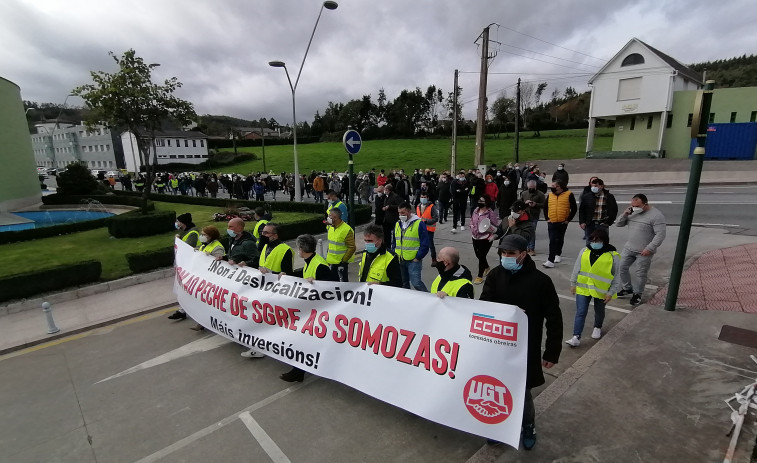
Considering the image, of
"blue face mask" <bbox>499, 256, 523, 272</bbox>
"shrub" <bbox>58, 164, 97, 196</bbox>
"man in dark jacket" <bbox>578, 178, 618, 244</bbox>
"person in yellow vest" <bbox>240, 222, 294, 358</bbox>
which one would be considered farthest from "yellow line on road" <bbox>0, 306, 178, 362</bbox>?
"shrub" <bbox>58, 164, 97, 196</bbox>

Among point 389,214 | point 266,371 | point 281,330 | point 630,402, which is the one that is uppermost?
point 389,214

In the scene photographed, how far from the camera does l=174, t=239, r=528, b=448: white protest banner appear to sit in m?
3.26

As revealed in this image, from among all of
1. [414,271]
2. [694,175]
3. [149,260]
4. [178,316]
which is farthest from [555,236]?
[149,260]

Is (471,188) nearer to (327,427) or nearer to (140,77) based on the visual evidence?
(327,427)

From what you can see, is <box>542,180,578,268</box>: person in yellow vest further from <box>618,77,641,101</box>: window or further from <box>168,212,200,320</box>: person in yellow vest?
<box>618,77,641,101</box>: window

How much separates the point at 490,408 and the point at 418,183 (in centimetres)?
1629

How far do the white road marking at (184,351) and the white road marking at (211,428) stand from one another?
1.79 m

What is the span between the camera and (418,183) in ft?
62.6

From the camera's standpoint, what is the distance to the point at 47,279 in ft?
27.0

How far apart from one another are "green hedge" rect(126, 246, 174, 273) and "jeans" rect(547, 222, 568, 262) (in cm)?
919

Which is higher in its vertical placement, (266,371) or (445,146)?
(445,146)

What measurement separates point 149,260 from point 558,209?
31.5 feet

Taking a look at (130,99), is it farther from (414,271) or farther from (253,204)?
(414,271)

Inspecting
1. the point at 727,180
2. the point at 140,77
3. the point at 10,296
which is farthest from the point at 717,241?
the point at 140,77
